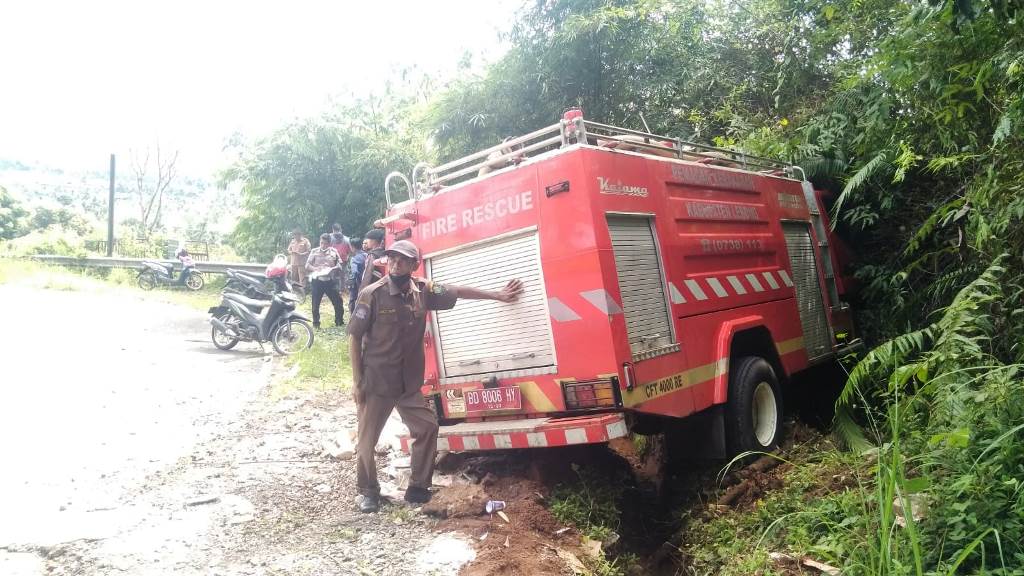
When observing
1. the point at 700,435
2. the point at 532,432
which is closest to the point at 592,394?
the point at 532,432

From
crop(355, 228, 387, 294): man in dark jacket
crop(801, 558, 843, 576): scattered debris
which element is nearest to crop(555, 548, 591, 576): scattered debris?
crop(801, 558, 843, 576): scattered debris

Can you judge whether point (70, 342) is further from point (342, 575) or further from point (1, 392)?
point (342, 575)

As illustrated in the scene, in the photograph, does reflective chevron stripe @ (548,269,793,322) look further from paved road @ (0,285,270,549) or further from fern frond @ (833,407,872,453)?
paved road @ (0,285,270,549)

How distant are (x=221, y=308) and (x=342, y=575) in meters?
7.74

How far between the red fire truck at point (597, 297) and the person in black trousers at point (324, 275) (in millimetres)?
5814

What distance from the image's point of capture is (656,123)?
36.2 ft

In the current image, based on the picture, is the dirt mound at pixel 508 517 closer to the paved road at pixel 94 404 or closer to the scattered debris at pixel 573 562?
the scattered debris at pixel 573 562

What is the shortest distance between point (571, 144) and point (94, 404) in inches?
221

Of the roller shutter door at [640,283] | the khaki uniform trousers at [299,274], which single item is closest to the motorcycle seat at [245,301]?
the khaki uniform trousers at [299,274]

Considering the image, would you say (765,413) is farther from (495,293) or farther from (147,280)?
(147,280)

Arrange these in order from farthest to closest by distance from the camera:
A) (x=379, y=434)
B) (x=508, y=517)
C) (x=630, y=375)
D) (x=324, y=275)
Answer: (x=324, y=275) → (x=379, y=434) → (x=508, y=517) → (x=630, y=375)

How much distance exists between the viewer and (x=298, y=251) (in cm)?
1383

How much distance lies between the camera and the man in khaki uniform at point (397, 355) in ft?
14.0

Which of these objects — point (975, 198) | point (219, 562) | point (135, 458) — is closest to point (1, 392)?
point (135, 458)
